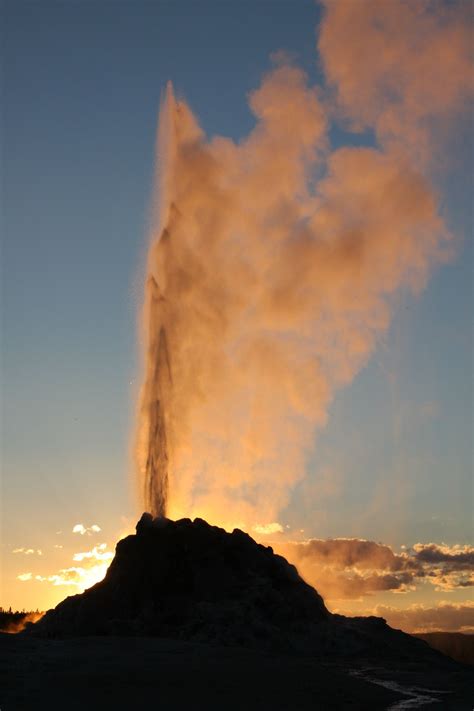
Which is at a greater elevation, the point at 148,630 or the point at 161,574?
the point at 161,574

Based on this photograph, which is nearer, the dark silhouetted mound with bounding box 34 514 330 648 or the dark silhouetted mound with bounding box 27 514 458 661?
the dark silhouetted mound with bounding box 27 514 458 661

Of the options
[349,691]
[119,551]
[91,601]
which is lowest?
[349,691]

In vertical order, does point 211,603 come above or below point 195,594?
below

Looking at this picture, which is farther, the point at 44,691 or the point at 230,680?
the point at 230,680

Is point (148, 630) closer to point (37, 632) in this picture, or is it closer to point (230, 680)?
point (37, 632)

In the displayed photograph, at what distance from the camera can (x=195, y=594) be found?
34938 mm

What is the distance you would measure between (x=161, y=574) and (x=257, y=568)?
4973 millimetres

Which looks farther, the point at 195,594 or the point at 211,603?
the point at 195,594

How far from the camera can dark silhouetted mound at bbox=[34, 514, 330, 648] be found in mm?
32375

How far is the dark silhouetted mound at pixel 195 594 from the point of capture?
32375 mm

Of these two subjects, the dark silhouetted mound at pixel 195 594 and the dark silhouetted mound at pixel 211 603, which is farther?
the dark silhouetted mound at pixel 195 594

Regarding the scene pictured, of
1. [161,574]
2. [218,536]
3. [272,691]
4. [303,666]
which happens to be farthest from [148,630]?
[272,691]

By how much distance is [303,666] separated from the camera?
25.7m

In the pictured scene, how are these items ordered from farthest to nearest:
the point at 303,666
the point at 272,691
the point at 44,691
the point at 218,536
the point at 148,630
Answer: the point at 218,536 < the point at 148,630 < the point at 303,666 < the point at 272,691 < the point at 44,691
